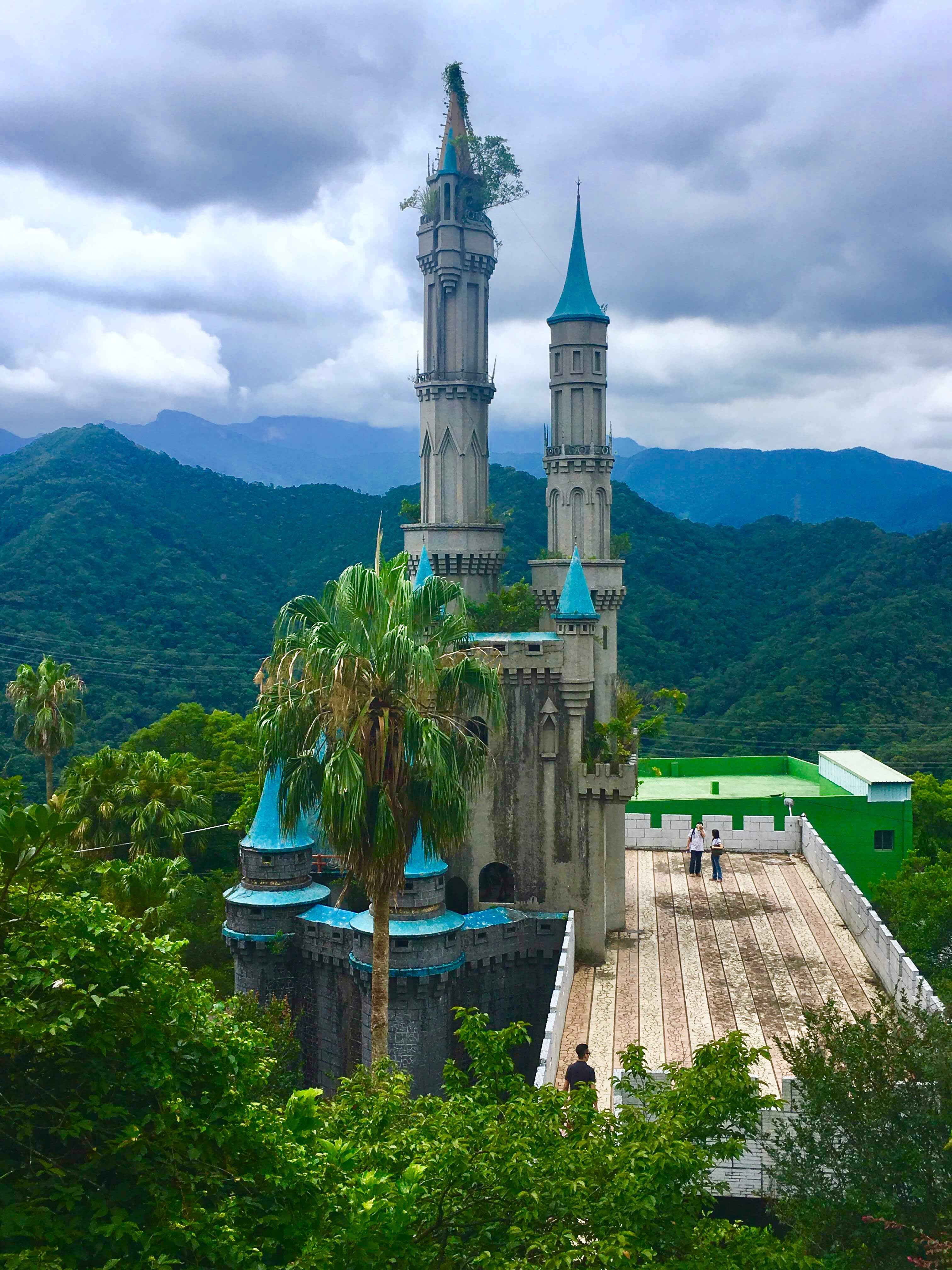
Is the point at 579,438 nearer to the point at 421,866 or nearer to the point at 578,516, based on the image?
the point at 578,516

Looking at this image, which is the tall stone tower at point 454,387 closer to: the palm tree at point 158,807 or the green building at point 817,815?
the green building at point 817,815

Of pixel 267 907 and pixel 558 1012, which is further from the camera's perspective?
pixel 267 907

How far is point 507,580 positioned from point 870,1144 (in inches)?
2017

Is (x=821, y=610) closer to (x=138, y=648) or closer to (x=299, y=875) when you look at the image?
(x=138, y=648)

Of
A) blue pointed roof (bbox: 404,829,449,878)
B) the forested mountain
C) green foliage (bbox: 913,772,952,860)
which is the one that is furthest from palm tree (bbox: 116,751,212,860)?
green foliage (bbox: 913,772,952,860)

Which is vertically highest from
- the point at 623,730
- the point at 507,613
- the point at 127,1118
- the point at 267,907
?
the point at 507,613

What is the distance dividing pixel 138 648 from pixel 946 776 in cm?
4287

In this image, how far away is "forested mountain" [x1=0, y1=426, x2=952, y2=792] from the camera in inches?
2217

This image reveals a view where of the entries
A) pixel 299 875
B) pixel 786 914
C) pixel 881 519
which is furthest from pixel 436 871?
pixel 881 519

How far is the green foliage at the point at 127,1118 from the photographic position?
253 inches

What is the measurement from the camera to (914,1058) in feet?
36.8

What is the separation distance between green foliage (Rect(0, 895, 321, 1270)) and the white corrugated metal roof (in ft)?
102

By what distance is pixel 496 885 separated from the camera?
81.3 ft

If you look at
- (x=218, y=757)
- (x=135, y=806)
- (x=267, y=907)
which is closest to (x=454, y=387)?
(x=218, y=757)
